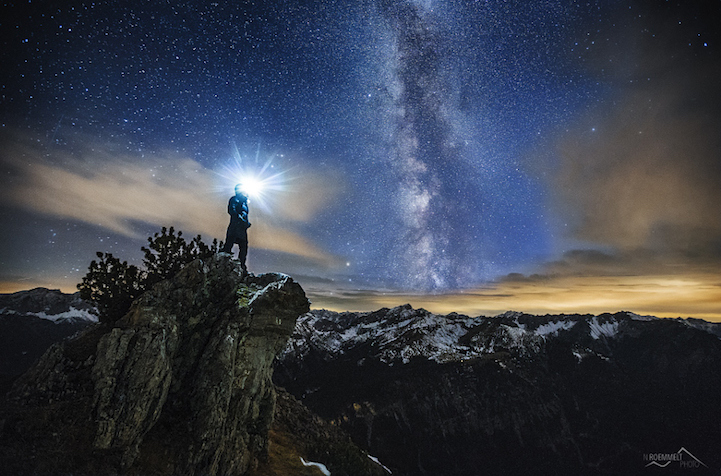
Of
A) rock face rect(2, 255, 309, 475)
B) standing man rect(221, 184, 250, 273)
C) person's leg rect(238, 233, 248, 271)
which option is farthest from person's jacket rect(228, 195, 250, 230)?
rock face rect(2, 255, 309, 475)

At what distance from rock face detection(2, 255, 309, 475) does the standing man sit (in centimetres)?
162

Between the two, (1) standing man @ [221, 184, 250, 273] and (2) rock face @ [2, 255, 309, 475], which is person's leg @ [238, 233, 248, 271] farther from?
(2) rock face @ [2, 255, 309, 475]

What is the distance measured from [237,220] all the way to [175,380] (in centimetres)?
1198

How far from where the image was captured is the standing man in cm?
2466

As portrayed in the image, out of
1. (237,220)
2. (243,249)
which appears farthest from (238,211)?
(243,249)

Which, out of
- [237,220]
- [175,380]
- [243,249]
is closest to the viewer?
[175,380]

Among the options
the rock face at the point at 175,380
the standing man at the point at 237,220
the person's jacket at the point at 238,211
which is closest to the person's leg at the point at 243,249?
the standing man at the point at 237,220

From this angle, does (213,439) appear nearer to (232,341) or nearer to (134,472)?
(134,472)

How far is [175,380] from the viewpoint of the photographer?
18.6 meters

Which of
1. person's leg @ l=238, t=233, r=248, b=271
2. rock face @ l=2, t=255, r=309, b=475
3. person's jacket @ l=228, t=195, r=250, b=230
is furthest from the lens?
person's leg @ l=238, t=233, r=248, b=271

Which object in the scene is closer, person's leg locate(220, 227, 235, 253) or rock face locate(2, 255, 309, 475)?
rock face locate(2, 255, 309, 475)

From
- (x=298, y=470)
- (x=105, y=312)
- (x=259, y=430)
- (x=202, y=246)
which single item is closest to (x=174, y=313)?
(x=105, y=312)

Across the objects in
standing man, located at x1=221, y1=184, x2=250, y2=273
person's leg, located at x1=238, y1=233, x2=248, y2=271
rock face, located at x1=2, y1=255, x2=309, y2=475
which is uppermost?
standing man, located at x1=221, y1=184, x2=250, y2=273

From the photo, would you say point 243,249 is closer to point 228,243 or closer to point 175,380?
point 228,243
